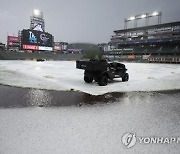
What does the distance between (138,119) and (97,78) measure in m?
5.29

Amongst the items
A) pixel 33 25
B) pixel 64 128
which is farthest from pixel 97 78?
pixel 33 25

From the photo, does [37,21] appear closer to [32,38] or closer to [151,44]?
[32,38]

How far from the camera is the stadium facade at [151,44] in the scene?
59.2 meters

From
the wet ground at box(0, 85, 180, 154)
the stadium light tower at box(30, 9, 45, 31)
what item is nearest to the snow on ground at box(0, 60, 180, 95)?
the wet ground at box(0, 85, 180, 154)

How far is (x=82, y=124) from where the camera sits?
12.7 feet

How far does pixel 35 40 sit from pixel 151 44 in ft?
165

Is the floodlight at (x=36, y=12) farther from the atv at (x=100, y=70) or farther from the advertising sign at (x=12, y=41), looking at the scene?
the atv at (x=100, y=70)

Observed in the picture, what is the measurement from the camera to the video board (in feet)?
173

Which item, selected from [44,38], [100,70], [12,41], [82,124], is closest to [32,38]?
[44,38]

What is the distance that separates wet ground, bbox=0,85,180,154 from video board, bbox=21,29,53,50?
172 feet

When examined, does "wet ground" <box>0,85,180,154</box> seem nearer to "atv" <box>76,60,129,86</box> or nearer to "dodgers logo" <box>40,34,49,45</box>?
"atv" <box>76,60,129,86</box>

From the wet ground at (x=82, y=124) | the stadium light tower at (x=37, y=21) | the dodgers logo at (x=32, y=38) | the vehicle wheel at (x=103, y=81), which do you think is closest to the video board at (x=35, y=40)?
the dodgers logo at (x=32, y=38)

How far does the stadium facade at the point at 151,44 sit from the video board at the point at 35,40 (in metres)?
33.1

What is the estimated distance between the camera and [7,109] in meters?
4.84
